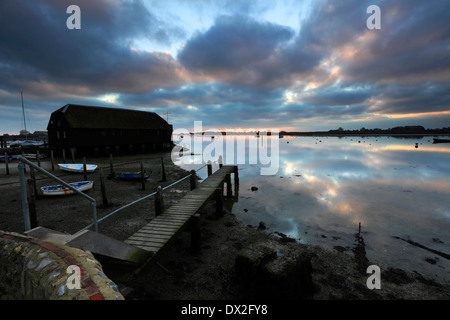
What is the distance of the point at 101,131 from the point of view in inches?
1465

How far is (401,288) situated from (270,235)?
16.4 ft

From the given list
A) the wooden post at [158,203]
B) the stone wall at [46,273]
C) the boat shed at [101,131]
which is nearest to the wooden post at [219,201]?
the wooden post at [158,203]

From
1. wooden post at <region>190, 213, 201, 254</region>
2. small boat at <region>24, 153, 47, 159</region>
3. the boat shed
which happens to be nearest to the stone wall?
wooden post at <region>190, 213, 201, 254</region>

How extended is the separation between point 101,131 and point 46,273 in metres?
40.4

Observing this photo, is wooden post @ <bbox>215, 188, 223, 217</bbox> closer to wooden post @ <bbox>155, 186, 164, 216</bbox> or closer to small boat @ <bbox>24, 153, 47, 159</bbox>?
wooden post @ <bbox>155, 186, 164, 216</bbox>

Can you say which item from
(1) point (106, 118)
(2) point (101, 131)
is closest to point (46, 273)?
(2) point (101, 131)

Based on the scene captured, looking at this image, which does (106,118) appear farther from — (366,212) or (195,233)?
(366,212)

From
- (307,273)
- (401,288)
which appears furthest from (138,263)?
(401,288)

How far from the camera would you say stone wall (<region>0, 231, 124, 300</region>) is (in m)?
2.42

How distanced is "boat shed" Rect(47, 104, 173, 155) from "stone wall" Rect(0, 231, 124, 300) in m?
31.5

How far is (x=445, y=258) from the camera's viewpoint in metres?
8.38

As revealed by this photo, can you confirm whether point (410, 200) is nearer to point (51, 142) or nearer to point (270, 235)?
point (270, 235)

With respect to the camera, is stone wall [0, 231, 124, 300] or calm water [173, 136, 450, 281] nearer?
stone wall [0, 231, 124, 300]

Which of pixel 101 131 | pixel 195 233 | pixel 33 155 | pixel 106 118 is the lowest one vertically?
pixel 195 233
